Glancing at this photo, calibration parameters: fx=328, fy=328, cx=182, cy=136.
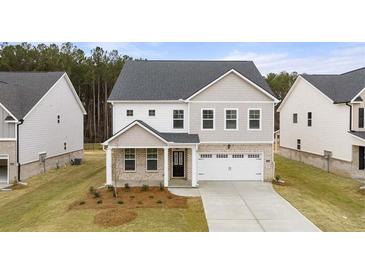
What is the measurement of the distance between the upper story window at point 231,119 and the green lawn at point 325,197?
176 inches

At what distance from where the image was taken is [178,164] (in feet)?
69.3

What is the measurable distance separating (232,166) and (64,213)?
35.0ft

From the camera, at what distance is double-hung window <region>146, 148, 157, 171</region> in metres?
20.3

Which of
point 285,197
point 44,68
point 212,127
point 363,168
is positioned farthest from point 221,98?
point 44,68

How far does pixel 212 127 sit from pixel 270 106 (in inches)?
151

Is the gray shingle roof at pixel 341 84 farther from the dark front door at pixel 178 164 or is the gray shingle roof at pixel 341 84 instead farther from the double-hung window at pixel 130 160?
the double-hung window at pixel 130 160

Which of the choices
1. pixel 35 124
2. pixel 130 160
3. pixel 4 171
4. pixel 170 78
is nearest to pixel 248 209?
pixel 130 160

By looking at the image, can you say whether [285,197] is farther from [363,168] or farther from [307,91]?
[307,91]

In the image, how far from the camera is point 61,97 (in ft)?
92.4

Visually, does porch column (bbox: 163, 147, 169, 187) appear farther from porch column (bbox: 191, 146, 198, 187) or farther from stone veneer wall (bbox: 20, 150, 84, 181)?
stone veneer wall (bbox: 20, 150, 84, 181)

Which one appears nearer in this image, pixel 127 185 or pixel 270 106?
pixel 127 185

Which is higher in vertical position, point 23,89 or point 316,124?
point 23,89

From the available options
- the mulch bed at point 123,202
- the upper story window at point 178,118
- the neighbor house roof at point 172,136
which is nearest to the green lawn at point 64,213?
the mulch bed at point 123,202

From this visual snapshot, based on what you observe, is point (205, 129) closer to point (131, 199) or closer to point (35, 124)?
point (131, 199)
